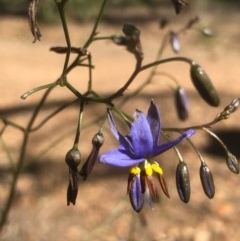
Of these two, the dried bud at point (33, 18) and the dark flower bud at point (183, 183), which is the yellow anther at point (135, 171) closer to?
the dark flower bud at point (183, 183)

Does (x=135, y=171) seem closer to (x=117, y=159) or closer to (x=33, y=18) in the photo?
(x=117, y=159)

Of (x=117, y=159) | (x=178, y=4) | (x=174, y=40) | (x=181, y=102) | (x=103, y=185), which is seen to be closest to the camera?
(x=117, y=159)

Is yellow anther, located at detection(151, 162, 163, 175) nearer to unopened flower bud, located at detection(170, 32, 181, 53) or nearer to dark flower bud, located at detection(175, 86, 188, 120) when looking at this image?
dark flower bud, located at detection(175, 86, 188, 120)

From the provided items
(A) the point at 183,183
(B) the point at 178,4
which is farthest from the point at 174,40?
(A) the point at 183,183

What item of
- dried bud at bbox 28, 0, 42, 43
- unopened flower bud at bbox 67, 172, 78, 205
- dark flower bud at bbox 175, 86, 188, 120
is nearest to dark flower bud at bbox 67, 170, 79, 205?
unopened flower bud at bbox 67, 172, 78, 205

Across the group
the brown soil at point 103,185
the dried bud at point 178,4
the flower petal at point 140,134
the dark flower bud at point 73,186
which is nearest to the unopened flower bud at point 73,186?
the dark flower bud at point 73,186

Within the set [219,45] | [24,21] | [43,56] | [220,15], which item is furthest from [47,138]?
[220,15]
